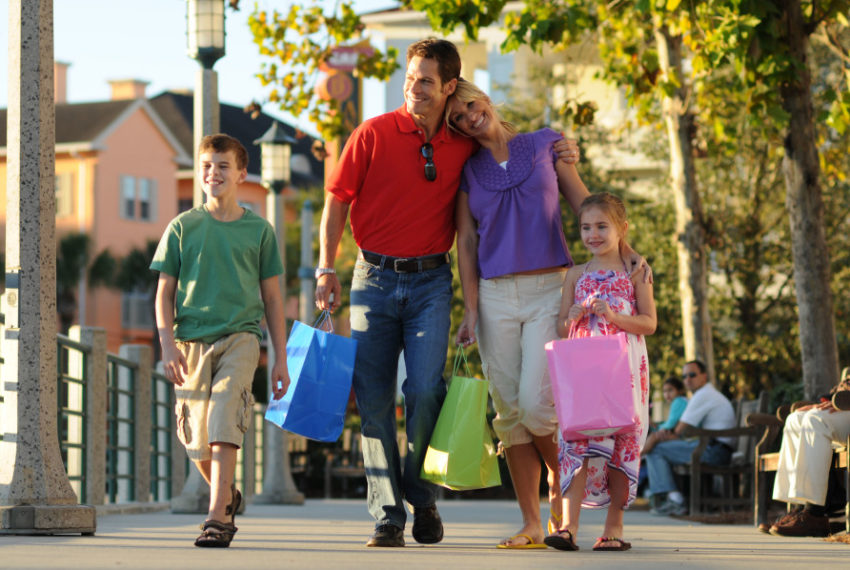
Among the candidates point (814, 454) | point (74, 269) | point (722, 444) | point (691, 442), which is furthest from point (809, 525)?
point (74, 269)

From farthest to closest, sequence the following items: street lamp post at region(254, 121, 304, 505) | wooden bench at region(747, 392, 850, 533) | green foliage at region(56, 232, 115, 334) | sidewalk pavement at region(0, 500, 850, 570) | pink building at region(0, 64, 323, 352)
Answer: pink building at region(0, 64, 323, 352)
green foliage at region(56, 232, 115, 334)
street lamp post at region(254, 121, 304, 505)
wooden bench at region(747, 392, 850, 533)
sidewalk pavement at region(0, 500, 850, 570)

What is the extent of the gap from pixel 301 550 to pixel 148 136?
5106 centimetres

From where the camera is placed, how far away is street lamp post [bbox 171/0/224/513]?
1307 cm

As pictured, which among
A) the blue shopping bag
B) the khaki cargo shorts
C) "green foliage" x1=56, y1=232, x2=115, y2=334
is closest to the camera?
the khaki cargo shorts

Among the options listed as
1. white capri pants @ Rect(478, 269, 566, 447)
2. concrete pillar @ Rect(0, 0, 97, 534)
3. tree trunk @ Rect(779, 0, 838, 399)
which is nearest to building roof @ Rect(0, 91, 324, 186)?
tree trunk @ Rect(779, 0, 838, 399)

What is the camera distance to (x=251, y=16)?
17969 mm

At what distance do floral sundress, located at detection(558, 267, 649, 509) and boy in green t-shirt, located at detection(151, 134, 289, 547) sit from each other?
4.51 feet

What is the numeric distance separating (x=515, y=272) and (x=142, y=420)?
8.63 m

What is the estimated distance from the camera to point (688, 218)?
19.7 m

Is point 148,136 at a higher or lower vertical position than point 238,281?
higher

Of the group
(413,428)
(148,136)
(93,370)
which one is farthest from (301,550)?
(148,136)

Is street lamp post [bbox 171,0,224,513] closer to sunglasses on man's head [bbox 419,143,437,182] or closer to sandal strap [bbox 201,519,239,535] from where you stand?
sunglasses on man's head [bbox 419,143,437,182]

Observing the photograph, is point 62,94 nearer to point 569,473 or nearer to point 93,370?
point 93,370

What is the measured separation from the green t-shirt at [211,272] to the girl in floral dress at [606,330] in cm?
142
